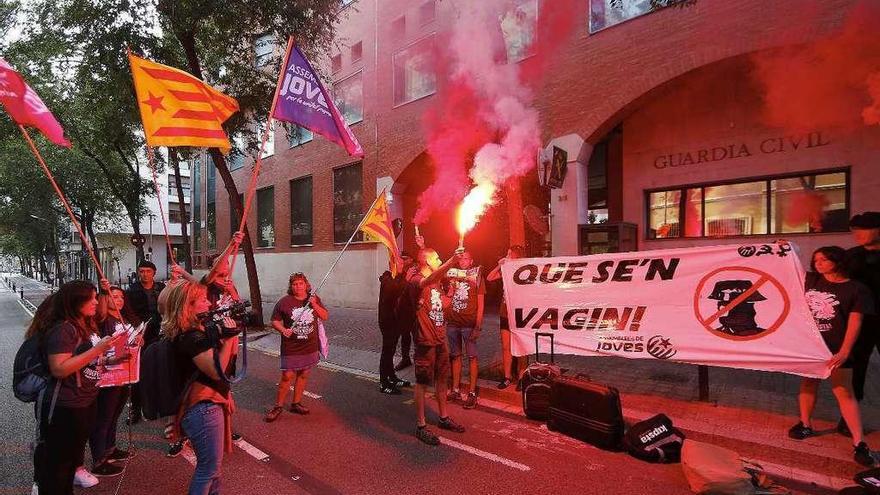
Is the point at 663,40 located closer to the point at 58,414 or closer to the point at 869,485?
the point at 869,485

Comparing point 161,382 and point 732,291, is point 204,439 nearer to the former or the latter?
point 161,382

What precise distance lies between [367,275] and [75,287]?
1322 centimetres

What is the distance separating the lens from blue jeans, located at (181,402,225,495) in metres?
2.91

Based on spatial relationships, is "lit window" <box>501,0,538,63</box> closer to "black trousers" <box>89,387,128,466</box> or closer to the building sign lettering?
the building sign lettering

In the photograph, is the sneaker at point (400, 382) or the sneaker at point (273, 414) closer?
the sneaker at point (273, 414)

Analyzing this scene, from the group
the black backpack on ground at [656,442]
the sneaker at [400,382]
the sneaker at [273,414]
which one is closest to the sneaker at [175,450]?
the sneaker at [273,414]

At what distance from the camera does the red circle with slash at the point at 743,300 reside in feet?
15.8

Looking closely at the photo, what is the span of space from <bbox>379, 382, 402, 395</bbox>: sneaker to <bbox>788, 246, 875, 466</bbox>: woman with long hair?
4697 millimetres

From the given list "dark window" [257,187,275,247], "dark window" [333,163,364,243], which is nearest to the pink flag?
"dark window" [333,163,364,243]

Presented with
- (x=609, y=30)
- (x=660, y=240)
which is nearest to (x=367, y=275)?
(x=660, y=240)

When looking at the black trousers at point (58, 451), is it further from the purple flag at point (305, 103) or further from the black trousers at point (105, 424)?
the purple flag at point (305, 103)

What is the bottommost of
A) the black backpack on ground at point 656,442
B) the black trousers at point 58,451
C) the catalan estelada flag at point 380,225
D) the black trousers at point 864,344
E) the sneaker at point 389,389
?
the sneaker at point 389,389

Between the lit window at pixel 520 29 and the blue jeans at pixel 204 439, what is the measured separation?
10.5 metres

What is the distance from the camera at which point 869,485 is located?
339 cm
